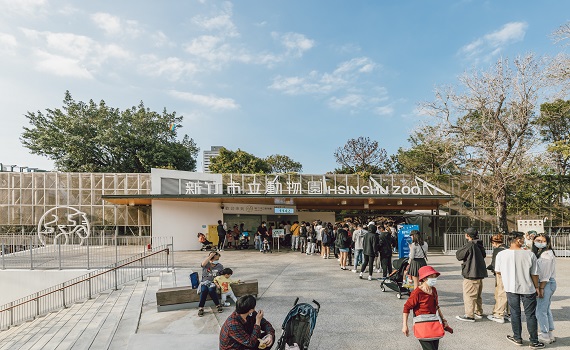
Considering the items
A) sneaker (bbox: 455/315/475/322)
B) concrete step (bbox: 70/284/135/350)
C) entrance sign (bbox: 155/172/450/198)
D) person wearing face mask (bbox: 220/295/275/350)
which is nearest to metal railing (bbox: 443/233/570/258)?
entrance sign (bbox: 155/172/450/198)

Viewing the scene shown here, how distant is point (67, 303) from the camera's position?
1211 centimetres

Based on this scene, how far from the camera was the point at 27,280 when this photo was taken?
45.9ft

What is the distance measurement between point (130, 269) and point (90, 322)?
14.0 ft

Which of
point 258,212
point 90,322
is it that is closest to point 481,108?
point 258,212

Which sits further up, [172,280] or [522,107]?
[522,107]

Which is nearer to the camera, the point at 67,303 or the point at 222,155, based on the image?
the point at 67,303

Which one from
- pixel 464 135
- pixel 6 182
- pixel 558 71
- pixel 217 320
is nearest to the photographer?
pixel 217 320

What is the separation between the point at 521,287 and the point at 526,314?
1.44 ft

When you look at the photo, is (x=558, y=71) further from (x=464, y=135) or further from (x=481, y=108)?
(x=464, y=135)

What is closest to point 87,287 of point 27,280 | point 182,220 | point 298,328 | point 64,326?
point 64,326

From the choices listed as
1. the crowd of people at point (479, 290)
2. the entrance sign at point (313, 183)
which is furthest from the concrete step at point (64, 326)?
the entrance sign at point (313, 183)

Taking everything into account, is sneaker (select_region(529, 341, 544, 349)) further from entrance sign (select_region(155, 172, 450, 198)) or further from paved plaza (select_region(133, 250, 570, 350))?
entrance sign (select_region(155, 172, 450, 198))

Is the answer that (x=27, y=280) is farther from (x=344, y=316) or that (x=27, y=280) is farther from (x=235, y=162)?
(x=235, y=162)

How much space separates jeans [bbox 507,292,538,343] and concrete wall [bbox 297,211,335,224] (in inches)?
784
